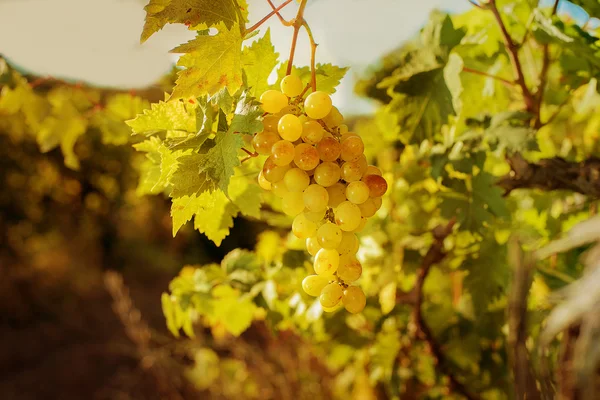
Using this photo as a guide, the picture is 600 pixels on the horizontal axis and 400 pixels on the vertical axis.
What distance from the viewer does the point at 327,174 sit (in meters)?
0.51

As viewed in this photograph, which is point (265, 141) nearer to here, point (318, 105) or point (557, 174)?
point (318, 105)

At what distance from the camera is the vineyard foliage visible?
0.53 m

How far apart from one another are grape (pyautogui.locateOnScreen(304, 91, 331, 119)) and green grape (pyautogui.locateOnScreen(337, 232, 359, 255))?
15 cm

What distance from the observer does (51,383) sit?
2.79 metres

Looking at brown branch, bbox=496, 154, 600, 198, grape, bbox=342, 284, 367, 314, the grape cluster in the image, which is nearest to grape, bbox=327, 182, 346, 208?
the grape cluster

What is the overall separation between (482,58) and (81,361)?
3080mm

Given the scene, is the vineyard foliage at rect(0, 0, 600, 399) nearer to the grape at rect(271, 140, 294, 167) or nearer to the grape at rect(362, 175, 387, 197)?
the grape at rect(271, 140, 294, 167)

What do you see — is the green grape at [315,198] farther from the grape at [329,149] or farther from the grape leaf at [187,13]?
the grape leaf at [187,13]

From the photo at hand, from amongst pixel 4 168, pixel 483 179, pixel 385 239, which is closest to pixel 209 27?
pixel 483 179

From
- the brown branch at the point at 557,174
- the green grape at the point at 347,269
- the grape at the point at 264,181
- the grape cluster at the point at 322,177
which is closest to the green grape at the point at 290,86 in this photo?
the grape cluster at the point at 322,177

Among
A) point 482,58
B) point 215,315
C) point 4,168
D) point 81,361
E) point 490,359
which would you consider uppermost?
point 482,58

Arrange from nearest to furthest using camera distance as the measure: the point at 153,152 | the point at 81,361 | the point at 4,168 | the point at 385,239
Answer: the point at 153,152 → the point at 385,239 → the point at 81,361 → the point at 4,168

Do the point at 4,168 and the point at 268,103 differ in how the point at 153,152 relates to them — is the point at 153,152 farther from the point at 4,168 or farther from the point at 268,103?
the point at 4,168

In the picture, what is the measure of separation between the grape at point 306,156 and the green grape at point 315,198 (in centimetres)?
3
